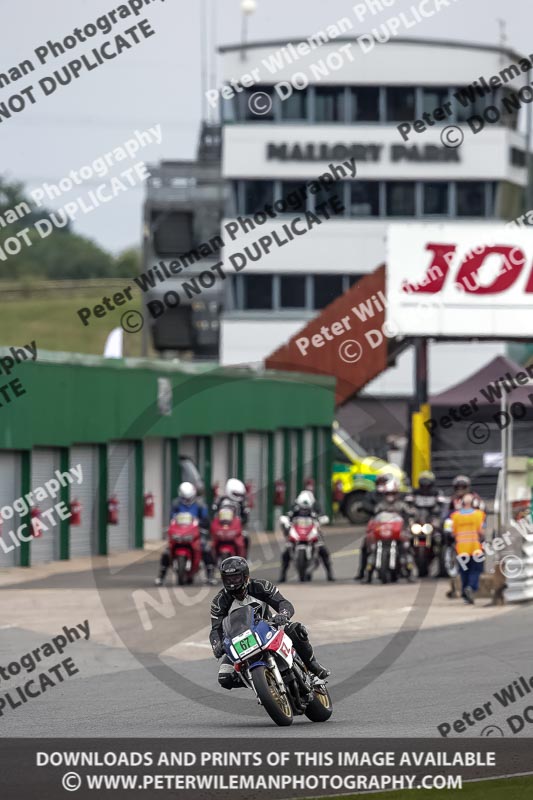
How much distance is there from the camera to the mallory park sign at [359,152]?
243ft

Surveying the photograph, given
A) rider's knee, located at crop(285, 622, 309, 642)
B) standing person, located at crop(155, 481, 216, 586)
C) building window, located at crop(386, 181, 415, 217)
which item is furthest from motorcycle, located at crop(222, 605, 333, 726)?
building window, located at crop(386, 181, 415, 217)

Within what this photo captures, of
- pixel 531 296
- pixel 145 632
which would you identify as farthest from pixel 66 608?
pixel 531 296

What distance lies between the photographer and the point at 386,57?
2881 inches

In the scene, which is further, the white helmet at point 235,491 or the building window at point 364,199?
the building window at point 364,199

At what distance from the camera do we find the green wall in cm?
3064

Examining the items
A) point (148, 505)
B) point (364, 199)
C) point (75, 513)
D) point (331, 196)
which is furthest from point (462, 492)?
point (364, 199)

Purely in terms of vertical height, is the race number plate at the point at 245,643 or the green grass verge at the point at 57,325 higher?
the race number plate at the point at 245,643

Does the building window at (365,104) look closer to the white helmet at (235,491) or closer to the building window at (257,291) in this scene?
the building window at (257,291)

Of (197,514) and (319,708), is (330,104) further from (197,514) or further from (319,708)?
(319,708)

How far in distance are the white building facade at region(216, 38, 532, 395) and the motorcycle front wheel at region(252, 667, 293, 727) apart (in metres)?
59.8

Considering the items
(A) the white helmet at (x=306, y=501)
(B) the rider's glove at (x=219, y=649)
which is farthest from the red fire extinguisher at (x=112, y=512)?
(B) the rider's glove at (x=219, y=649)

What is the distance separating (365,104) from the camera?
74.3m

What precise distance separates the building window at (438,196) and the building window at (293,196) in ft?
17.8
